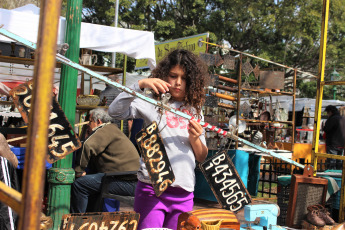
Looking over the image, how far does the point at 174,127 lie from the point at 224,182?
546mm

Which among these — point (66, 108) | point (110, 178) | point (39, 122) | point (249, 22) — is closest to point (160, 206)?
point (66, 108)

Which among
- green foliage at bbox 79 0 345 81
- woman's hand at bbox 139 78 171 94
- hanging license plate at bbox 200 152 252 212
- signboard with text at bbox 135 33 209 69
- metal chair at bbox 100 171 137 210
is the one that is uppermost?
green foliage at bbox 79 0 345 81

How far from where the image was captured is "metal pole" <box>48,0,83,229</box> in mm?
2242

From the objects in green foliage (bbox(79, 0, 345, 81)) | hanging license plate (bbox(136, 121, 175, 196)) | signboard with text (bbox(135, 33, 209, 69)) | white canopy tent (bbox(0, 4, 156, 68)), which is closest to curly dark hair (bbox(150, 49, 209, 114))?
hanging license plate (bbox(136, 121, 175, 196))

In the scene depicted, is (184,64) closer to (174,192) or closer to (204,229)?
(174,192)

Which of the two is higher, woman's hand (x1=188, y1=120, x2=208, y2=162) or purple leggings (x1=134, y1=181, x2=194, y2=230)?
woman's hand (x1=188, y1=120, x2=208, y2=162)

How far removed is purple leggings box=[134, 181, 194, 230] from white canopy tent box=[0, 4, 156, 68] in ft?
8.40

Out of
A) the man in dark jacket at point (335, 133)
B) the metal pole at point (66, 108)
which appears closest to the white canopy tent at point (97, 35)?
the metal pole at point (66, 108)

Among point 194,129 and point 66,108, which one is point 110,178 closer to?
point 66,108

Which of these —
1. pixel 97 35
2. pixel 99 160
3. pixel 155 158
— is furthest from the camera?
pixel 97 35

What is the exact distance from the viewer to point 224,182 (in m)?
2.27

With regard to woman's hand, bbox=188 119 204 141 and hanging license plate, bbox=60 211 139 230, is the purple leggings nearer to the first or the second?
hanging license plate, bbox=60 211 139 230

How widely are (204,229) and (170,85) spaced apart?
0.75m

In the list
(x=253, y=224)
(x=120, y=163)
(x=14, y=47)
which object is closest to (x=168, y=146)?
(x=253, y=224)
